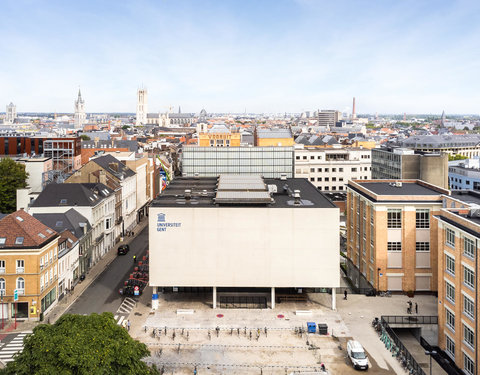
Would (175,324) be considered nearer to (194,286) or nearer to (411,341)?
(194,286)

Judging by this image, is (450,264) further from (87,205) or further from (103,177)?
(103,177)

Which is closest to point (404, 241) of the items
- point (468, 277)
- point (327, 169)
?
point (468, 277)

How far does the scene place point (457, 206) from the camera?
55188 millimetres

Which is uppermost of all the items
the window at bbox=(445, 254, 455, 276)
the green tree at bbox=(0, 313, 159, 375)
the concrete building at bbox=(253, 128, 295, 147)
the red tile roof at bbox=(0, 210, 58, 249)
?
the concrete building at bbox=(253, 128, 295, 147)

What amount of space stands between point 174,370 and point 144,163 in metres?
86.8

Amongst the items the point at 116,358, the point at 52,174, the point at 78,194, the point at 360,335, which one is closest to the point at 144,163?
the point at 52,174

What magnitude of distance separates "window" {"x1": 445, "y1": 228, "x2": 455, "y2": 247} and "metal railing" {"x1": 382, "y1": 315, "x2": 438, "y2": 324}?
1147 centimetres

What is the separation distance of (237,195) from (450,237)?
88.4ft

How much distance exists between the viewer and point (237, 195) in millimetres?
64000

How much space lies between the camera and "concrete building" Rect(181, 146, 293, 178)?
355 ft

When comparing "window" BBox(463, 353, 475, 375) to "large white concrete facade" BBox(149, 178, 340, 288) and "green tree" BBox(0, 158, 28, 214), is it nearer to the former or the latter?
"large white concrete facade" BBox(149, 178, 340, 288)

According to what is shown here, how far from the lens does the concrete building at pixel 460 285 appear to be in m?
44.6

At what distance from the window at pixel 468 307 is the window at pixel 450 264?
11.2ft

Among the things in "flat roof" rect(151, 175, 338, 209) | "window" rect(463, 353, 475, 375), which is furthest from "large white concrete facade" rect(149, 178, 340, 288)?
"window" rect(463, 353, 475, 375)
